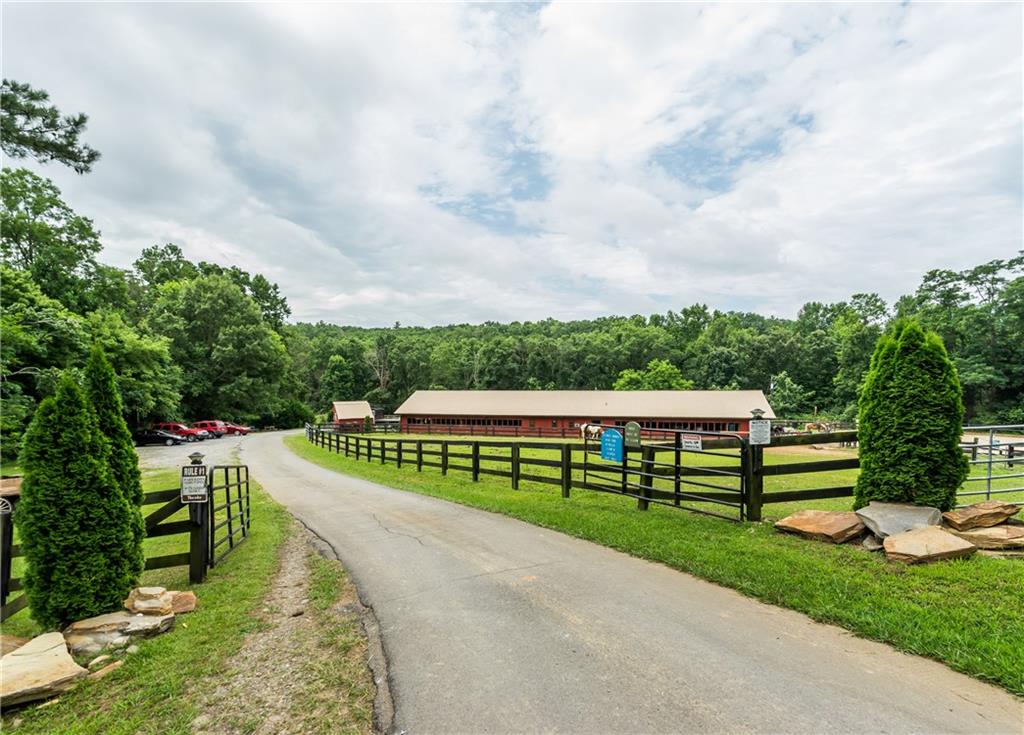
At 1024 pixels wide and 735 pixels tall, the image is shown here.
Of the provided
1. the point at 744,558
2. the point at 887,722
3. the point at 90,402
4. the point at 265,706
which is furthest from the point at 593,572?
the point at 90,402

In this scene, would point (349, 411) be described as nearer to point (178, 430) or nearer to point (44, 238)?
point (178, 430)

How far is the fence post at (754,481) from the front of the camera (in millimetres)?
6430

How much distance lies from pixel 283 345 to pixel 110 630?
5673cm

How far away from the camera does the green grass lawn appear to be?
3338mm

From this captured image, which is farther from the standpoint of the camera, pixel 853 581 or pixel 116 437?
pixel 116 437

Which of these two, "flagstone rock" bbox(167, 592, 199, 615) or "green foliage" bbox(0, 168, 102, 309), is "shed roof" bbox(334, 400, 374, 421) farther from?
"flagstone rock" bbox(167, 592, 199, 615)

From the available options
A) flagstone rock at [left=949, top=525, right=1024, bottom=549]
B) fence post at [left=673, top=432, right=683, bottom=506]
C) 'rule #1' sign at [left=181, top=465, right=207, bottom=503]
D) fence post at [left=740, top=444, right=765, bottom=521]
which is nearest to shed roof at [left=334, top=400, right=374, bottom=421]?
'rule #1' sign at [left=181, top=465, right=207, bottom=503]

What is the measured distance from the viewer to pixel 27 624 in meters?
4.45

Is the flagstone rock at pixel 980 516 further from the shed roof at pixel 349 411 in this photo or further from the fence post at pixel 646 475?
the shed roof at pixel 349 411

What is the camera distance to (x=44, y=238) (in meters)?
27.7

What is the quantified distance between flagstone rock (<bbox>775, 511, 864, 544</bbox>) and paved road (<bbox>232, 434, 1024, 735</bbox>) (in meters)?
1.72

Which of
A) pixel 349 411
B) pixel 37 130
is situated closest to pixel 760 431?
pixel 37 130

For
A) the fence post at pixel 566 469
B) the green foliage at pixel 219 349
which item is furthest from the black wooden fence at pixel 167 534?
the green foliage at pixel 219 349

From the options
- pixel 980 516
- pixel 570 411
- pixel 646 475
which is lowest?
pixel 570 411
